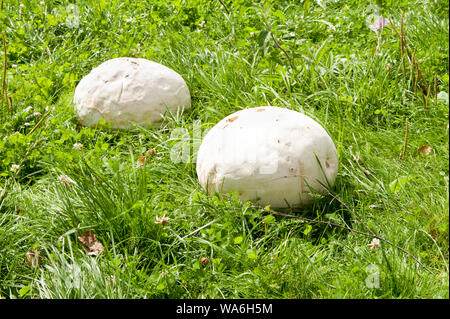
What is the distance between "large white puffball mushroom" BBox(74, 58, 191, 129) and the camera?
161 inches

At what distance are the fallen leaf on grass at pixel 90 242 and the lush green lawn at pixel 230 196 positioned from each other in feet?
0.10

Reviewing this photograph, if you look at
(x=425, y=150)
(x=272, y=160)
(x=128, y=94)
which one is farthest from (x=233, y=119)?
(x=425, y=150)

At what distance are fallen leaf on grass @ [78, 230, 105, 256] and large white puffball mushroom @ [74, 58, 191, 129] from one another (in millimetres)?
1340

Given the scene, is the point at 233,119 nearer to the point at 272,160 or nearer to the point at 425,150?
the point at 272,160

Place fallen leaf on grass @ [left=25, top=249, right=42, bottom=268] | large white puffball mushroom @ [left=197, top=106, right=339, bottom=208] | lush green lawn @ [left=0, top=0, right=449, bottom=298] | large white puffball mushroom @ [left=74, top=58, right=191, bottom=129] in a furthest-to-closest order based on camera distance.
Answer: large white puffball mushroom @ [left=74, top=58, right=191, bottom=129], large white puffball mushroom @ [left=197, top=106, right=339, bottom=208], fallen leaf on grass @ [left=25, top=249, right=42, bottom=268], lush green lawn @ [left=0, top=0, right=449, bottom=298]

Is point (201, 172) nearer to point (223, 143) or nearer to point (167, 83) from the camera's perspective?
point (223, 143)

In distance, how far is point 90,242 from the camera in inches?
117

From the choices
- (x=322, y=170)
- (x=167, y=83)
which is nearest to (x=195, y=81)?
(x=167, y=83)

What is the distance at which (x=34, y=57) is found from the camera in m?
5.49

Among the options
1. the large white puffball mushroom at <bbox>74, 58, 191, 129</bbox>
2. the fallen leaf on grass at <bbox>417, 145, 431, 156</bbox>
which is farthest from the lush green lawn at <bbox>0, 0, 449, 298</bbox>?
the large white puffball mushroom at <bbox>74, 58, 191, 129</bbox>

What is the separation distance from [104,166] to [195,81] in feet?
4.53

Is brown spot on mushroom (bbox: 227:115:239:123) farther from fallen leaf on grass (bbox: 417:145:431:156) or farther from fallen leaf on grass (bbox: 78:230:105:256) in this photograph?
fallen leaf on grass (bbox: 417:145:431:156)

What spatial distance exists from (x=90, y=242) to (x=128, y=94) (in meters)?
1.43

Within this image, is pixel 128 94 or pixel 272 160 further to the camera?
pixel 128 94
